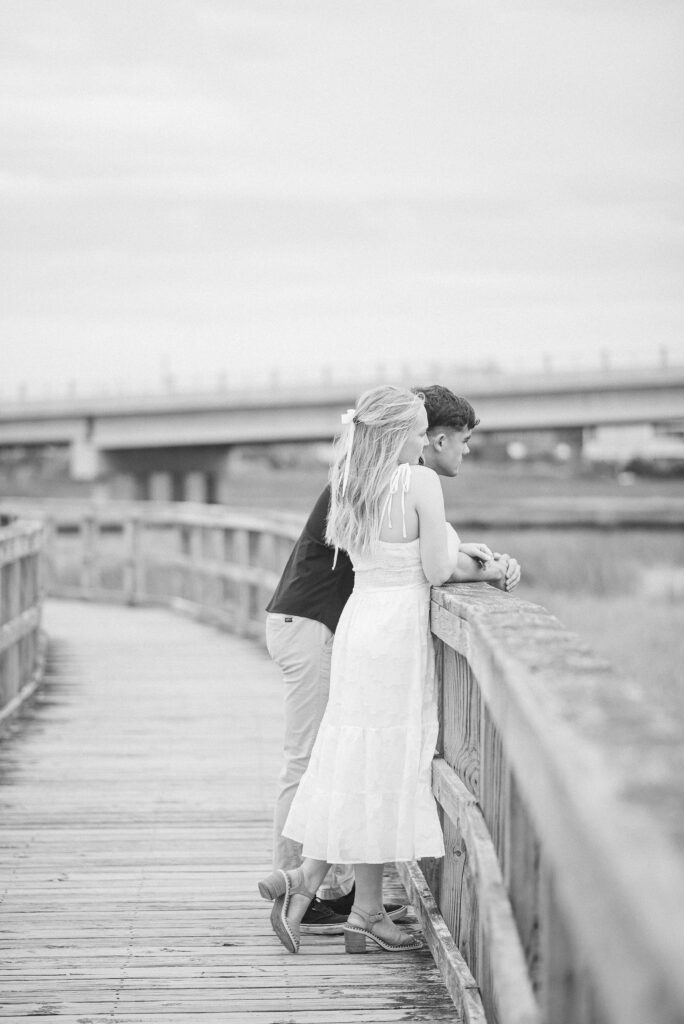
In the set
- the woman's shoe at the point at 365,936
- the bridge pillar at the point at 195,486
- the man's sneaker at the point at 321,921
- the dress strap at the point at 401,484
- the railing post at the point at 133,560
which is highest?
the dress strap at the point at 401,484

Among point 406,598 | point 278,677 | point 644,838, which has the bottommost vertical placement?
point 278,677

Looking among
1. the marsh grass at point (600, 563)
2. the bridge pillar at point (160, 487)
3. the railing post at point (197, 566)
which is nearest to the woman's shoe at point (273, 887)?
the railing post at point (197, 566)

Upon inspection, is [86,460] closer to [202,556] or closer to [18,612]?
[202,556]

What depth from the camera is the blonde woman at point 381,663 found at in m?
3.74

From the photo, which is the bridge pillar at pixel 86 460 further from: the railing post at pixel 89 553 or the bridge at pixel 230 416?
the railing post at pixel 89 553

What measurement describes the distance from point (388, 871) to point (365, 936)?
1.01m

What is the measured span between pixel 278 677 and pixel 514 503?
190ft

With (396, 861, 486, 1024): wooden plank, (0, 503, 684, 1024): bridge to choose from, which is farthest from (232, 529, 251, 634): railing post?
(396, 861, 486, 1024): wooden plank

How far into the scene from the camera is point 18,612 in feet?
26.0

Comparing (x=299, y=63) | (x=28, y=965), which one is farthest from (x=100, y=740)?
(x=299, y=63)

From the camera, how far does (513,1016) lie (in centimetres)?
219

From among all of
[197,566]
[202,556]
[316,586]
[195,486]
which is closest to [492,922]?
[316,586]

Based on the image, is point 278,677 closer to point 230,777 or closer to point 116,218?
point 230,777

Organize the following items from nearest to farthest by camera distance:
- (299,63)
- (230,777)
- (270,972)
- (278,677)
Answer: (270,972) → (230,777) → (278,677) → (299,63)
